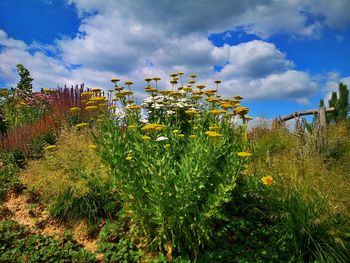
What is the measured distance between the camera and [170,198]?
3600 mm

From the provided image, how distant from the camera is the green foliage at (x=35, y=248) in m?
4.30

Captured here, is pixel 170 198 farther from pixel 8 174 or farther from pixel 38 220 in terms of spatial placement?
pixel 8 174

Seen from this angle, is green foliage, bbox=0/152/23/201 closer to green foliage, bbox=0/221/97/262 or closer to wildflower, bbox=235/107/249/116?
green foliage, bbox=0/221/97/262

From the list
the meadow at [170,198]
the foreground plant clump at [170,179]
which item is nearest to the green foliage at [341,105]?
the meadow at [170,198]

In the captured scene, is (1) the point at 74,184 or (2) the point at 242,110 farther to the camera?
(1) the point at 74,184

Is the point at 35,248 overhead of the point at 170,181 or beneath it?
beneath

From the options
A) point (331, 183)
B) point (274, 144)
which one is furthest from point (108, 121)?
point (274, 144)

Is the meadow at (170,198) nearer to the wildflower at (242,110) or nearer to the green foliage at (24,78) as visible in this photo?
the wildflower at (242,110)

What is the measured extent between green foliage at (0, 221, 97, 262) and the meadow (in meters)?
0.01

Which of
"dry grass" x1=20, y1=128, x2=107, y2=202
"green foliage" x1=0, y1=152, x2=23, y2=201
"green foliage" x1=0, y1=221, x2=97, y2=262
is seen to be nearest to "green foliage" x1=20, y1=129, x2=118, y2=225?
"dry grass" x1=20, y1=128, x2=107, y2=202

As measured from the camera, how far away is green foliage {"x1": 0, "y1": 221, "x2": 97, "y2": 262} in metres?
4.30

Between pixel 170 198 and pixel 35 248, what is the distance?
225cm

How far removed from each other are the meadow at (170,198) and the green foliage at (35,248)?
0.01 m

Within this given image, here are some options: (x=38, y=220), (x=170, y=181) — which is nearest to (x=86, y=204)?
(x=38, y=220)
